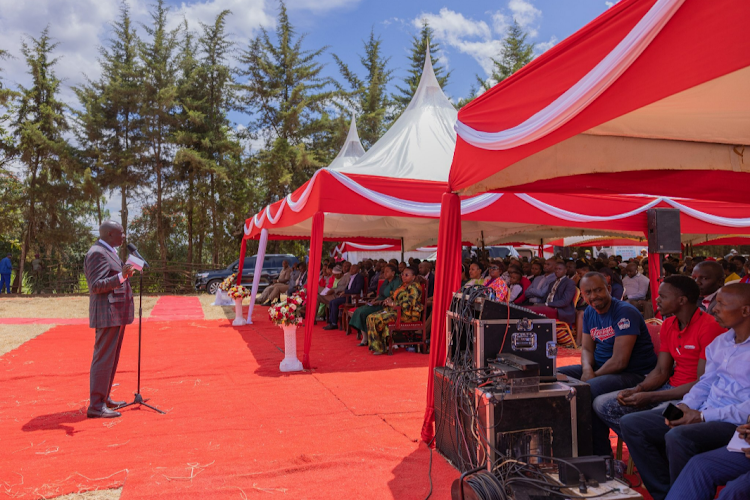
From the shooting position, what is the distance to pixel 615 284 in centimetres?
855

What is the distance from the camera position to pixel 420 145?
338 inches

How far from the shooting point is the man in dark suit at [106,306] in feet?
14.8

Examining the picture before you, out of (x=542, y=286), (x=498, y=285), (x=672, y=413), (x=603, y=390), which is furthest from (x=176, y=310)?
(x=672, y=413)

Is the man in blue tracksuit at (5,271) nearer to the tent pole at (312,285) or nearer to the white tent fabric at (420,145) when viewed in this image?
the white tent fabric at (420,145)

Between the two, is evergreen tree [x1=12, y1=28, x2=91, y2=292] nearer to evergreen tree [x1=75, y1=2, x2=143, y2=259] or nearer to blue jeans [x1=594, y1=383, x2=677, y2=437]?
evergreen tree [x1=75, y1=2, x2=143, y2=259]

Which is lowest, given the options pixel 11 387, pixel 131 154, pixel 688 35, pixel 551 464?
pixel 11 387

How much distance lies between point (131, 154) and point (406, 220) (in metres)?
16.2

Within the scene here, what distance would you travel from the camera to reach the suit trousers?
181 inches

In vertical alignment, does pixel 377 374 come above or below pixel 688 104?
below

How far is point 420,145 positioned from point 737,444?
6.92 metres

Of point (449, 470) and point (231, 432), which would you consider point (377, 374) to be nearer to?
point (231, 432)

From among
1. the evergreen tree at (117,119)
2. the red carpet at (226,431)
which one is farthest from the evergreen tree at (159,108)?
the red carpet at (226,431)

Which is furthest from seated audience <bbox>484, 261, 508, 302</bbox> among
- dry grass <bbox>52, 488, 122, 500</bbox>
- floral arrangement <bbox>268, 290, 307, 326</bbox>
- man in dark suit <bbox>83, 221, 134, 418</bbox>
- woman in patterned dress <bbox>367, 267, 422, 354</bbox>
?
dry grass <bbox>52, 488, 122, 500</bbox>

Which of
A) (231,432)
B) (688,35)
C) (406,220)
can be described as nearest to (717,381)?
(688,35)
